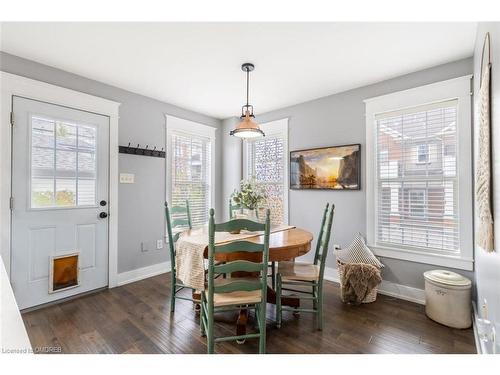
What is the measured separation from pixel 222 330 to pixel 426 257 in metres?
2.28

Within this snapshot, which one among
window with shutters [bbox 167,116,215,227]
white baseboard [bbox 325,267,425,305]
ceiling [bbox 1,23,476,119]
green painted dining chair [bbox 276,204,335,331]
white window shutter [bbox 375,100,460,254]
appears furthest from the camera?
window with shutters [bbox 167,116,215,227]

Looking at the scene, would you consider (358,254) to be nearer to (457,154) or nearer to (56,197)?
(457,154)

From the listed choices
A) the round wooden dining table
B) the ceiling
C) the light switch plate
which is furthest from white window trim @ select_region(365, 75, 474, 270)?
the light switch plate

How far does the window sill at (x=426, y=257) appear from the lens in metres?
2.41

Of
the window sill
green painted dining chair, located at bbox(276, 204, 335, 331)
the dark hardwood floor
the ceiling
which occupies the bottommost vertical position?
the dark hardwood floor

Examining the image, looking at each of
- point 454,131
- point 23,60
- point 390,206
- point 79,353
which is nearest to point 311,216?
point 390,206

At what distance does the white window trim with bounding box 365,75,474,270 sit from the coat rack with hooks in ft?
9.35

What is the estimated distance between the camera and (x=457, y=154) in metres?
2.45

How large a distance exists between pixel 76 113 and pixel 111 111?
392 millimetres

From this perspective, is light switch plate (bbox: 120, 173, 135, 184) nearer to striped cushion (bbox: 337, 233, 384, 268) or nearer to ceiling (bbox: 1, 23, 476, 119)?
ceiling (bbox: 1, 23, 476, 119)

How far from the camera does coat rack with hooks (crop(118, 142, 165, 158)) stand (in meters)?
3.16

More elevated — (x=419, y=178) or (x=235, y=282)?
(x=419, y=178)

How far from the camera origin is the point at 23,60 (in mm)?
2441

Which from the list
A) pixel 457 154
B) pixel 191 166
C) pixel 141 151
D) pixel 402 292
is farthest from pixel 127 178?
pixel 457 154
